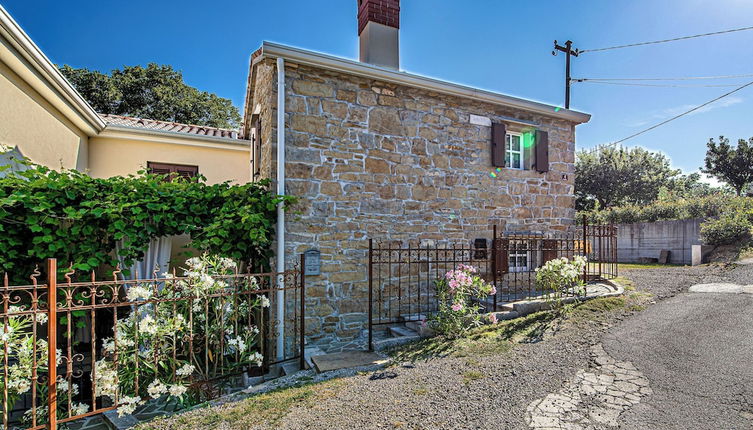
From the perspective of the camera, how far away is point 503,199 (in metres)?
7.19

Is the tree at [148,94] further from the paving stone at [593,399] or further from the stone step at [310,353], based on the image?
the paving stone at [593,399]

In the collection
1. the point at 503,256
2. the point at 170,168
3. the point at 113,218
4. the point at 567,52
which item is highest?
the point at 567,52

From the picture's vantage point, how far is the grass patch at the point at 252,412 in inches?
118

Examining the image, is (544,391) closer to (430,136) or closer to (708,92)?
(430,136)

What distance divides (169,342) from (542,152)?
7.63 meters

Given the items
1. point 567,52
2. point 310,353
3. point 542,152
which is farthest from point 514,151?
point 567,52

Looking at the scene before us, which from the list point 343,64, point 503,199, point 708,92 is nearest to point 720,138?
point 708,92

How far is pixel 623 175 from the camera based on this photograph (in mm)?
25094

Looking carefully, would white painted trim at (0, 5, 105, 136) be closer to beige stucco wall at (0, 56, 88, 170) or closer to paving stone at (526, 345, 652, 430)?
beige stucco wall at (0, 56, 88, 170)

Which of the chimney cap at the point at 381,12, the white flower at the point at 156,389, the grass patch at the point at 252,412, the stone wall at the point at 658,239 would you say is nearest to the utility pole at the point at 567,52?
the stone wall at the point at 658,239

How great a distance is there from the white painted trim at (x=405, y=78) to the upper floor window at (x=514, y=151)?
63 cm

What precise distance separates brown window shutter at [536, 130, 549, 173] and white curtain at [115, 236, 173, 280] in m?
7.32

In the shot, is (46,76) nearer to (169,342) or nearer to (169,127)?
(169,127)

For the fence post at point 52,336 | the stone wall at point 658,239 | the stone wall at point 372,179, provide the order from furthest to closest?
the stone wall at point 658,239
the stone wall at point 372,179
the fence post at point 52,336
